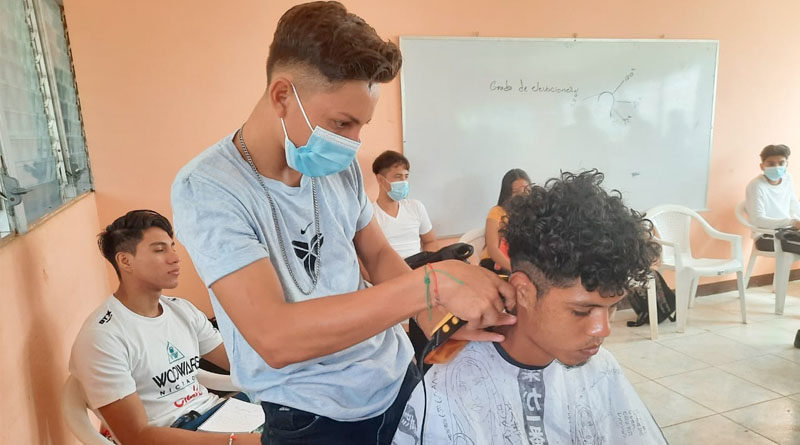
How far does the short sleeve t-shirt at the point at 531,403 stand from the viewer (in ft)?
3.69

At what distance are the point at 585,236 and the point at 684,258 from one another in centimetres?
349

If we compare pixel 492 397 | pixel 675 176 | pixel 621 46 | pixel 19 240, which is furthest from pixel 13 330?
pixel 675 176

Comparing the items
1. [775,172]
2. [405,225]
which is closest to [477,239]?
[405,225]

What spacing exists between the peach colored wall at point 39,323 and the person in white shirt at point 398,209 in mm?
1695

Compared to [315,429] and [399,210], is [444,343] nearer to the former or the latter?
[315,429]

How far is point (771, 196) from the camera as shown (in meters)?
4.18

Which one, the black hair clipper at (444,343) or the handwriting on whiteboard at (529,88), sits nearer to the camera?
the black hair clipper at (444,343)

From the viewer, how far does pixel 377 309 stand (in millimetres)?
772

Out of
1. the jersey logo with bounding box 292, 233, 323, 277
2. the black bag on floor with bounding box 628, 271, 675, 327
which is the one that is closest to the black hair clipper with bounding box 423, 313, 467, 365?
the jersey logo with bounding box 292, 233, 323, 277

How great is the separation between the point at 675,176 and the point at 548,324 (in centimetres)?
368

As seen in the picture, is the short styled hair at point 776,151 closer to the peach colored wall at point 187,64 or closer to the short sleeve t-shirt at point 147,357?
the peach colored wall at point 187,64

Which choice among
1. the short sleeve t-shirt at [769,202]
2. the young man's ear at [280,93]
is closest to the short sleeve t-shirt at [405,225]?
the young man's ear at [280,93]

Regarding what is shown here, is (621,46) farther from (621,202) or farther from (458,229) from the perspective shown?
(621,202)

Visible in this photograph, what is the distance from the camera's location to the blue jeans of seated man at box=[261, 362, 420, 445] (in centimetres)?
95
